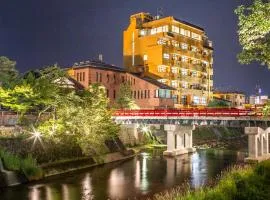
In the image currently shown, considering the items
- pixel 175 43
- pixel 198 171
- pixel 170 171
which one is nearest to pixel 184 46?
pixel 175 43

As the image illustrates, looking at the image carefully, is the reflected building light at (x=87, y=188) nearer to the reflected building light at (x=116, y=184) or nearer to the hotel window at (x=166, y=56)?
the reflected building light at (x=116, y=184)

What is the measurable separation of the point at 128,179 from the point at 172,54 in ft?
238

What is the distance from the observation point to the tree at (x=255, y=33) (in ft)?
64.6

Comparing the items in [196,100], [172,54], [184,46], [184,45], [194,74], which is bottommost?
[196,100]

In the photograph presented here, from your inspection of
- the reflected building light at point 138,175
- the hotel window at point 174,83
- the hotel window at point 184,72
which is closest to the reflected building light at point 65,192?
the reflected building light at point 138,175

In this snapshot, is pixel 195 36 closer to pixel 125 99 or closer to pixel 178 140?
pixel 125 99

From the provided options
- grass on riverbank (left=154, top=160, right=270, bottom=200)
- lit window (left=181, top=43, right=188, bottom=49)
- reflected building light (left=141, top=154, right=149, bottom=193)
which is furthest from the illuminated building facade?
grass on riverbank (left=154, top=160, right=270, bottom=200)

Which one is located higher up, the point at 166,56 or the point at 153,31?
the point at 153,31

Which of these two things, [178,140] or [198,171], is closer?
[198,171]

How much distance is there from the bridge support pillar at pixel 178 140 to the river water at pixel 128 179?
12.9ft

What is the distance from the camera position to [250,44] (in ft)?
69.8

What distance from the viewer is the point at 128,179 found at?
42562mm

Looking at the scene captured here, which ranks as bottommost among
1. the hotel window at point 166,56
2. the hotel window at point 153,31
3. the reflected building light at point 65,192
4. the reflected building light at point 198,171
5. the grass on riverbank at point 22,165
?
the reflected building light at point 65,192

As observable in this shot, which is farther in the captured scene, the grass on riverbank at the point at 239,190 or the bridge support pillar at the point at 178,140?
the bridge support pillar at the point at 178,140
